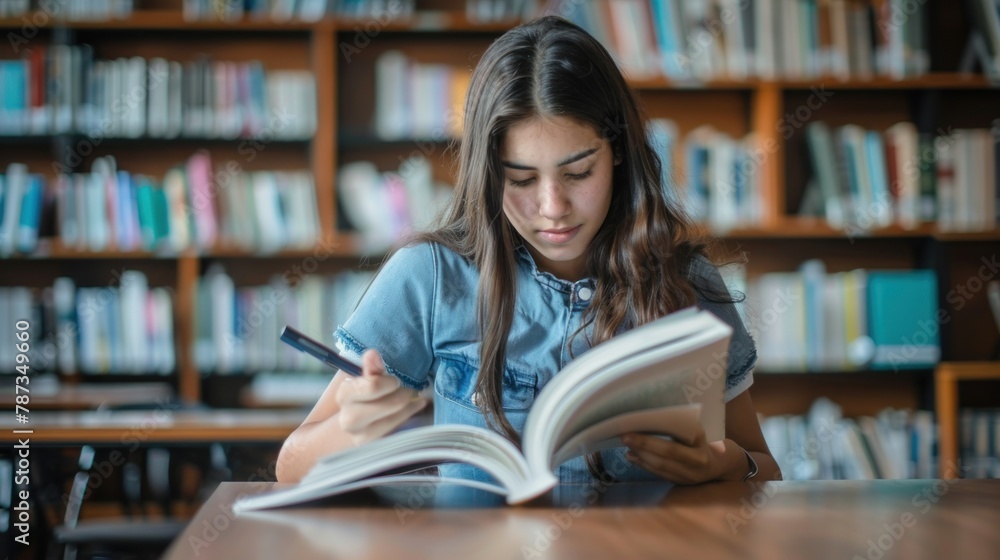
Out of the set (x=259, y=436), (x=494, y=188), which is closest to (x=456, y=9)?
(x=259, y=436)

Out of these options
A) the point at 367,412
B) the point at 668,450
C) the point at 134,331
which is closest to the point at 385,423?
the point at 367,412

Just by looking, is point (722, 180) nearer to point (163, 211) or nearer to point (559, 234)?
point (163, 211)

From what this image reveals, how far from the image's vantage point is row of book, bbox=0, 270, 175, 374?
2.80 metres

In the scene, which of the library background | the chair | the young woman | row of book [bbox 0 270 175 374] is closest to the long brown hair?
the young woman

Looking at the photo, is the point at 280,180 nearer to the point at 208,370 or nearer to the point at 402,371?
the point at 208,370

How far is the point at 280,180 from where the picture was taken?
2.87m

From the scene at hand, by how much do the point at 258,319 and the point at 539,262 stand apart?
1765 mm

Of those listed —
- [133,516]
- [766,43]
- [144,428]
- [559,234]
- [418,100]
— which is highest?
[766,43]

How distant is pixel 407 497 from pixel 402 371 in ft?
1.05

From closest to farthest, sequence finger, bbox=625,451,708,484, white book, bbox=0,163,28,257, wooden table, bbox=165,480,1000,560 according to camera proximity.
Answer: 1. wooden table, bbox=165,480,1000,560
2. finger, bbox=625,451,708,484
3. white book, bbox=0,163,28,257

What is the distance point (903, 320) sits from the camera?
111 inches

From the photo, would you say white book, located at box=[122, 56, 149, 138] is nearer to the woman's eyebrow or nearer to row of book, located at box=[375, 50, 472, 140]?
row of book, located at box=[375, 50, 472, 140]

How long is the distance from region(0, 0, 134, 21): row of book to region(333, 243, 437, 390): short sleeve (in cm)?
203

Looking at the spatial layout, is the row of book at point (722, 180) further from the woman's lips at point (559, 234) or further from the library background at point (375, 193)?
the woman's lips at point (559, 234)
